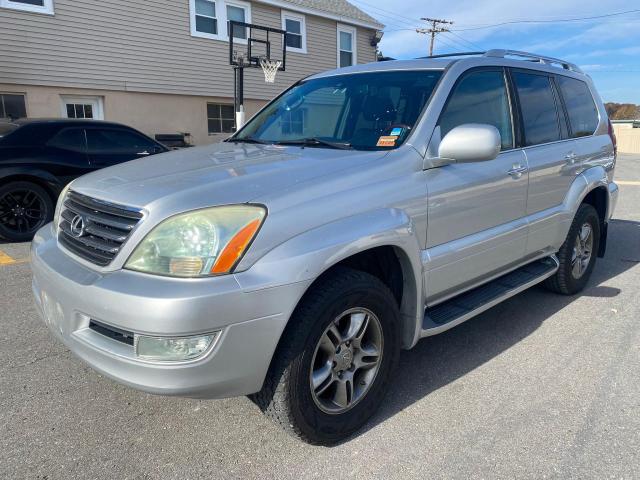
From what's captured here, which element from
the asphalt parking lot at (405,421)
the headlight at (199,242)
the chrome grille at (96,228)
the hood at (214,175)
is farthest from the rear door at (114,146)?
the headlight at (199,242)

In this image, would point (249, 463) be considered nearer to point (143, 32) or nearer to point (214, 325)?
point (214, 325)

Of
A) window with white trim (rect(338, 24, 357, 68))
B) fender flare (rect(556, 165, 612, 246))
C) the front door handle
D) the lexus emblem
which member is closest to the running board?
fender flare (rect(556, 165, 612, 246))

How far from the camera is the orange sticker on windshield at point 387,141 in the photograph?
9.56ft

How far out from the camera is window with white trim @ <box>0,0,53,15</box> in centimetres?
1092

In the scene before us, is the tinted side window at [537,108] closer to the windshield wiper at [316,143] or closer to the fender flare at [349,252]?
the windshield wiper at [316,143]

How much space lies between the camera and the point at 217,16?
47.4 feet

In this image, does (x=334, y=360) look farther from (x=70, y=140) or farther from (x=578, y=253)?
(x=70, y=140)

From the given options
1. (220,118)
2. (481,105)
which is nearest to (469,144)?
(481,105)

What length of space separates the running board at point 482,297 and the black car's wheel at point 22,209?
567 cm

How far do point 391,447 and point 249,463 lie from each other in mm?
687

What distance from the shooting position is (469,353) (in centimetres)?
355

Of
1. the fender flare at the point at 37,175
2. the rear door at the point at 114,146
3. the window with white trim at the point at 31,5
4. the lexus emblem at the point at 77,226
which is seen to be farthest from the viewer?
the window with white trim at the point at 31,5

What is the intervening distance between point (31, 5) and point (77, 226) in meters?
11.4

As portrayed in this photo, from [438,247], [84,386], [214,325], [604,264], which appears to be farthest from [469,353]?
[604,264]
